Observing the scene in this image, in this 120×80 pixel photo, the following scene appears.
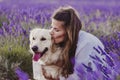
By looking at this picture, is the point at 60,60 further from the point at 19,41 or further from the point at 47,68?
the point at 19,41

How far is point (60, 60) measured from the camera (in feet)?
16.4

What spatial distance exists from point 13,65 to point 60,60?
28.6 inches

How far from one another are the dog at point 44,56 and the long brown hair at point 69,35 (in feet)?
0.26

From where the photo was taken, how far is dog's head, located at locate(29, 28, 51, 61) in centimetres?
478

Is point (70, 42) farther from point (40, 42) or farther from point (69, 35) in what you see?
point (40, 42)

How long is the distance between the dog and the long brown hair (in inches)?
3.1

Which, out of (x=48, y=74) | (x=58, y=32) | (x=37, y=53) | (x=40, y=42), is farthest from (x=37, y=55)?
(x=48, y=74)

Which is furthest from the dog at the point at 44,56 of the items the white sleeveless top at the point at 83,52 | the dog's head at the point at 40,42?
the white sleeveless top at the point at 83,52

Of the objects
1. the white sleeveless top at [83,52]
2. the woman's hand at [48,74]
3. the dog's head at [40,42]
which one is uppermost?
the dog's head at [40,42]

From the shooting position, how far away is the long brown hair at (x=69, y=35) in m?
4.91

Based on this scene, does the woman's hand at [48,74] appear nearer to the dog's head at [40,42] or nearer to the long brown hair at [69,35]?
the long brown hair at [69,35]

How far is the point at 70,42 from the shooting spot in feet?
16.1

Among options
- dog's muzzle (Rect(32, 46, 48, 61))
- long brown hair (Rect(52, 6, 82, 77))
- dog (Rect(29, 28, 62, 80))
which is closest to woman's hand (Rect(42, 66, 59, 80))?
dog (Rect(29, 28, 62, 80))

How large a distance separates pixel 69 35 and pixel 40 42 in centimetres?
29
